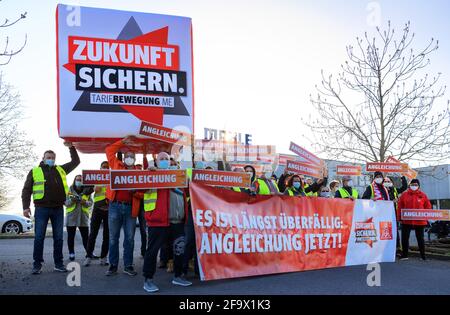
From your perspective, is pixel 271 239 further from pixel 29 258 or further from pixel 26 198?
pixel 29 258

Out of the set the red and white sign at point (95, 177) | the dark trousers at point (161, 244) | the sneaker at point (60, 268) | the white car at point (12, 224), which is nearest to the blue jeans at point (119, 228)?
the red and white sign at point (95, 177)

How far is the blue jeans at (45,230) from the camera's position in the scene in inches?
301

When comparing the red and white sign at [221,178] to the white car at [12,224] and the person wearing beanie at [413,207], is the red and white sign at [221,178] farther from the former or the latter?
the white car at [12,224]

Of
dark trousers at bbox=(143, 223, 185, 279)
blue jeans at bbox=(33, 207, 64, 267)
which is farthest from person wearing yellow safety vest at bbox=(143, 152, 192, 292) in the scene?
blue jeans at bbox=(33, 207, 64, 267)

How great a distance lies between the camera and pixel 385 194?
10945 mm

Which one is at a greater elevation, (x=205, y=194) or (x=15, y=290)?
(x=205, y=194)

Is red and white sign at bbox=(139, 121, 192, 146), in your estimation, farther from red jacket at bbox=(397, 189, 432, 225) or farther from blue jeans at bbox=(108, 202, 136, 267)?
red jacket at bbox=(397, 189, 432, 225)

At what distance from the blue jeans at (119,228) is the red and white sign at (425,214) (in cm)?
633

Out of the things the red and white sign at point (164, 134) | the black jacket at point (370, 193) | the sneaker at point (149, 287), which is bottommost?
the sneaker at point (149, 287)

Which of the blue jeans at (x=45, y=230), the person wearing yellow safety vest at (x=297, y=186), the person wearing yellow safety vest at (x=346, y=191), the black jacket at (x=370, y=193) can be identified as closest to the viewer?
the blue jeans at (x=45, y=230)

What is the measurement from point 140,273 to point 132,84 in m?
3.50
